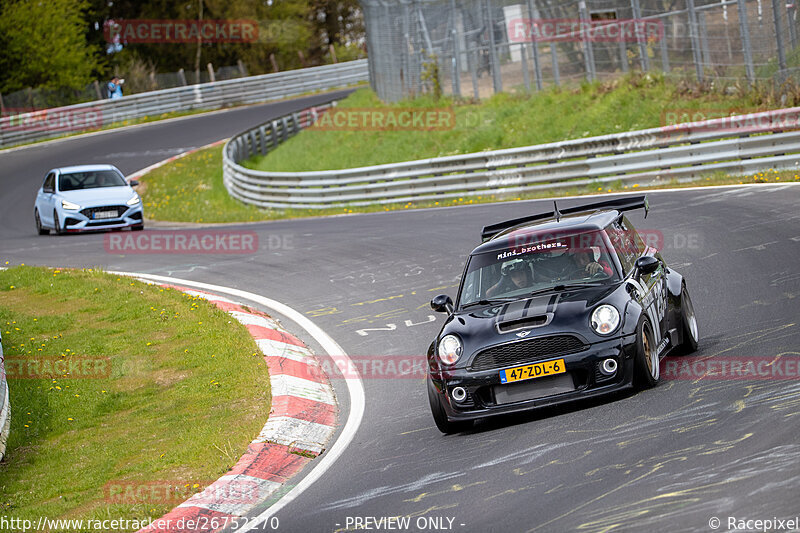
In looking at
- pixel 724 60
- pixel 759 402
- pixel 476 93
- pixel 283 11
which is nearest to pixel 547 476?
pixel 759 402

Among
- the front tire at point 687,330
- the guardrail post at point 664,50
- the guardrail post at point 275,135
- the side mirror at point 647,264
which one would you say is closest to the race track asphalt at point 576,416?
the front tire at point 687,330

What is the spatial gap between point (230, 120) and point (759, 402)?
4137cm

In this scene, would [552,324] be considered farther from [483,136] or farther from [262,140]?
[262,140]

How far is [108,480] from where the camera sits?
7449mm

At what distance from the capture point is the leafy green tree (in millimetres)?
54500

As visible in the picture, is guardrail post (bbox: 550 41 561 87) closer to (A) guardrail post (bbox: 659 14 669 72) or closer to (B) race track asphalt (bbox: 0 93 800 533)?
(A) guardrail post (bbox: 659 14 669 72)

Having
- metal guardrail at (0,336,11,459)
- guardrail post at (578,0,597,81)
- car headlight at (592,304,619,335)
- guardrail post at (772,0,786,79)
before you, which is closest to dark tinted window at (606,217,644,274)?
car headlight at (592,304,619,335)

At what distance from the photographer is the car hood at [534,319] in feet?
24.1

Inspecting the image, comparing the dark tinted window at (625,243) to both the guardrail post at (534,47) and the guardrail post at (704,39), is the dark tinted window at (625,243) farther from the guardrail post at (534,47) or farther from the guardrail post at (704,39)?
the guardrail post at (534,47)

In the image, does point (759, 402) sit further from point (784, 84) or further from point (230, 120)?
point (230, 120)
